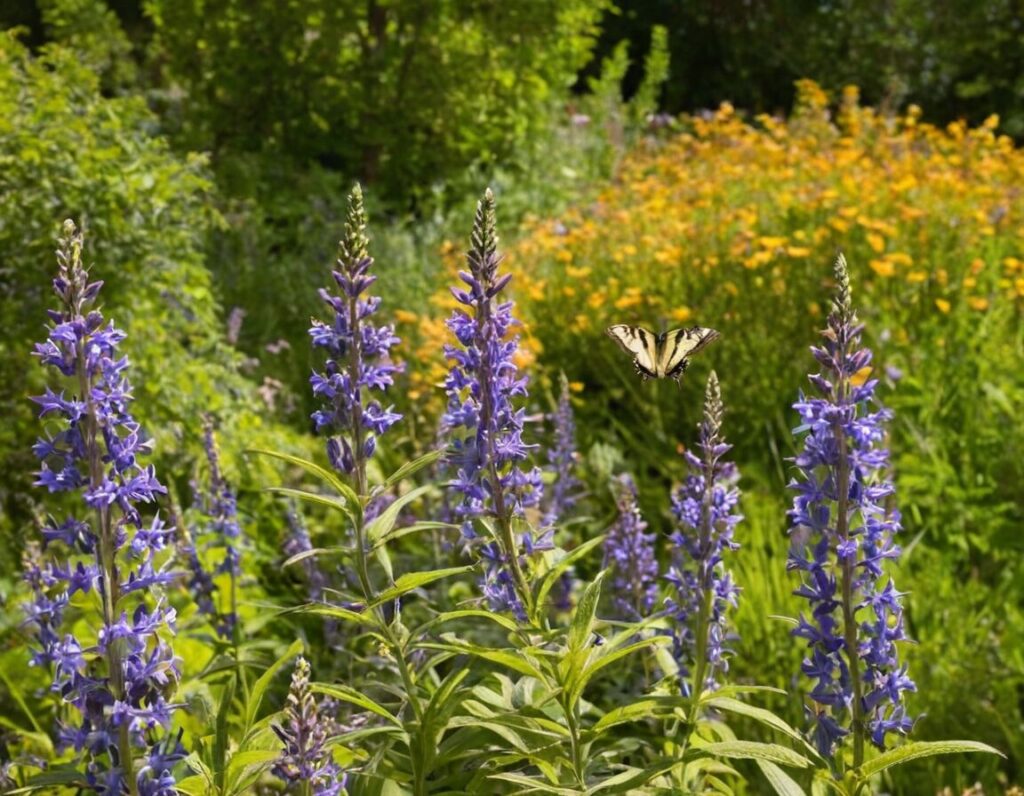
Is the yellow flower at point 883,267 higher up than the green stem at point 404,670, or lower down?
higher up

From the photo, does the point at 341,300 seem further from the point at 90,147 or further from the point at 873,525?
the point at 90,147

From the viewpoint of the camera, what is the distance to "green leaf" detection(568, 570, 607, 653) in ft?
7.07

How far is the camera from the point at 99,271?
4762 mm

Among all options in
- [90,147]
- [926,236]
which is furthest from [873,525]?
[926,236]

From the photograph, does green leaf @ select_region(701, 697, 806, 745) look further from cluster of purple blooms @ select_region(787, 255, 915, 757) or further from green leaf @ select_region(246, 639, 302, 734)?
green leaf @ select_region(246, 639, 302, 734)

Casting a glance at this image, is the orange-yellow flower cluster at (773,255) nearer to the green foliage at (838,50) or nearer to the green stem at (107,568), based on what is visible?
the green stem at (107,568)

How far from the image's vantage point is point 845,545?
212 centimetres

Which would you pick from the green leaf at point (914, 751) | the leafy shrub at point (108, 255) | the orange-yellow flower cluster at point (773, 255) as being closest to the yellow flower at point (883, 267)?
the orange-yellow flower cluster at point (773, 255)

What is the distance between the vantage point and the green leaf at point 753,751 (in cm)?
203

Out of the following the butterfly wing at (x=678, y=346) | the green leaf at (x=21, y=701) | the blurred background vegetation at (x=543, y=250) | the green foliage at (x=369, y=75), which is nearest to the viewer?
the butterfly wing at (x=678, y=346)

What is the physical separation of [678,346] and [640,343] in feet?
0.30

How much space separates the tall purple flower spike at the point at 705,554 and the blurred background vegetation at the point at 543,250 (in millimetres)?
1193

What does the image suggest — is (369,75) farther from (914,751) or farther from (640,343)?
(914,751)

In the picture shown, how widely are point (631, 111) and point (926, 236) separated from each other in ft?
22.3
